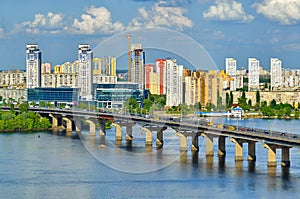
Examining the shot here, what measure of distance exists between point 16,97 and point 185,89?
79.6 feet

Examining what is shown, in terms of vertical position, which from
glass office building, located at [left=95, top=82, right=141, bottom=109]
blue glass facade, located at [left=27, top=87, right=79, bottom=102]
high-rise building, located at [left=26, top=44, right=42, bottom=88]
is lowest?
glass office building, located at [left=95, top=82, right=141, bottom=109]

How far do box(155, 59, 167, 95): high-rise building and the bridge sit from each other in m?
0.81

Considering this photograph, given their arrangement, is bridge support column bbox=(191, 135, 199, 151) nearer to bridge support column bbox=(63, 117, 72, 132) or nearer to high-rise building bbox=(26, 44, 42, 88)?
bridge support column bbox=(63, 117, 72, 132)

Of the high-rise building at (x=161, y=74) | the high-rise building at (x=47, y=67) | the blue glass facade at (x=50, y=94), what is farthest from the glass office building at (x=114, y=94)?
the high-rise building at (x=47, y=67)

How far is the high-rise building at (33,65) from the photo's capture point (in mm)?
42894

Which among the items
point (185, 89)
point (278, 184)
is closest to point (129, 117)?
point (185, 89)

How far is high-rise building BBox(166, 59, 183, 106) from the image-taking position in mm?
15828

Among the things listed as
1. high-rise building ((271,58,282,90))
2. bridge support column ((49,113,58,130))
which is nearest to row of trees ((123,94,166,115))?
bridge support column ((49,113,58,130))

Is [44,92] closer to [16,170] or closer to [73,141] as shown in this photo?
[73,141]

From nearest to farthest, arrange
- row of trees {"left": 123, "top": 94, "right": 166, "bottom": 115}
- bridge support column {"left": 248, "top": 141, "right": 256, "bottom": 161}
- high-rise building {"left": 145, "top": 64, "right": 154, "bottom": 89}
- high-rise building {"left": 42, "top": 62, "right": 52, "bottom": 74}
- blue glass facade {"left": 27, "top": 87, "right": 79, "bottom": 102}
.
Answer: bridge support column {"left": 248, "top": 141, "right": 256, "bottom": 161} < high-rise building {"left": 145, "top": 64, "right": 154, "bottom": 89} < row of trees {"left": 123, "top": 94, "right": 166, "bottom": 115} < blue glass facade {"left": 27, "top": 87, "right": 79, "bottom": 102} < high-rise building {"left": 42, "top": 62, "right": 52, "bottom": 74}

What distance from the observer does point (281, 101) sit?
→ 41.9 metres

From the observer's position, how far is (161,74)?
55.7 feet

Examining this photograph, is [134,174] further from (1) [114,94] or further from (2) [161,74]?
(1) [114,94]

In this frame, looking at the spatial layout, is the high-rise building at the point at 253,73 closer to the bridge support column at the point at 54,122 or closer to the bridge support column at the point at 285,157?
the bridge support column at the point at 54,122
